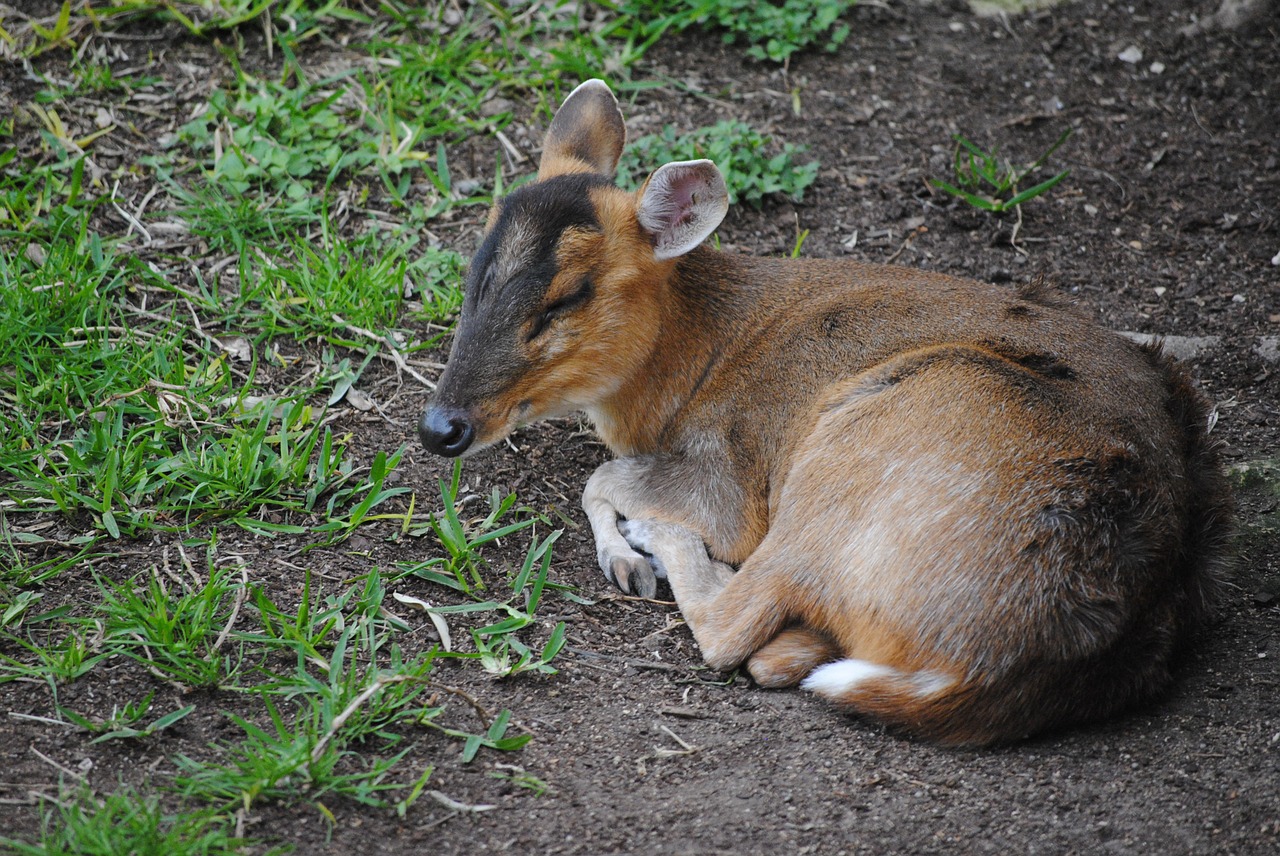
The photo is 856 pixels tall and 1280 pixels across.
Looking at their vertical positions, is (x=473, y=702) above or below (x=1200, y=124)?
below

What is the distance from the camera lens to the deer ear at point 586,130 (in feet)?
19.7

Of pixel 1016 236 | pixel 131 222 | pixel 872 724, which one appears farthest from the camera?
pixel 1016 236

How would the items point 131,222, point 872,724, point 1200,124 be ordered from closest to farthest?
1. point 872,724
2. point 131,222
3. point 1200,124

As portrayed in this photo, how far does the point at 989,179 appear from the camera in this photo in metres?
7.43

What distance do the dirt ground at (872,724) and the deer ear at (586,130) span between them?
4.10ft

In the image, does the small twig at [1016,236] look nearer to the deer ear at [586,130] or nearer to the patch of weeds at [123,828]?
the deer ear at [586,130]

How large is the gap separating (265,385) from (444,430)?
4.84ft

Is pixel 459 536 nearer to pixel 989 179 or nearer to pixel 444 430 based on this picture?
pixel 444 430

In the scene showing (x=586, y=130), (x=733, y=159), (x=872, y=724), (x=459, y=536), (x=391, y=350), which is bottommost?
(x=391, y=350)

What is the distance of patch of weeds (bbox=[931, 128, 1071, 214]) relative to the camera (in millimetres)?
7328

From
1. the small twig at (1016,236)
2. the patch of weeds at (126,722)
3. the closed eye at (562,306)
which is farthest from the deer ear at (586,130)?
the patch of weeds at (126,722)

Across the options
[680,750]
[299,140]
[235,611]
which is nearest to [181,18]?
[299,140]

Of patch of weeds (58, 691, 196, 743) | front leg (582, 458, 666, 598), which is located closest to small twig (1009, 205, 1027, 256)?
front leg (582, 458, 666, 598)

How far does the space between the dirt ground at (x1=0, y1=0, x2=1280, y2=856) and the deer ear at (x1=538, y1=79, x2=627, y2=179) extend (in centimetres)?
125
